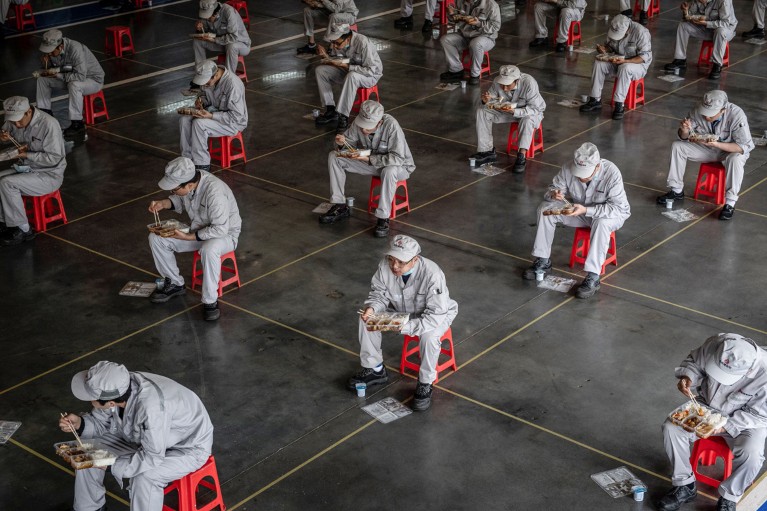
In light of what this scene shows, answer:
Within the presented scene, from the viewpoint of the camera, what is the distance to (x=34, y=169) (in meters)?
11.4

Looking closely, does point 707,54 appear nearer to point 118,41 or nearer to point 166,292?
point 118,41

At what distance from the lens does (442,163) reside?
13.3m

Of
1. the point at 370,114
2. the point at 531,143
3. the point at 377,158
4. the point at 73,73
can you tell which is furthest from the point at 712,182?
the point at 73,73

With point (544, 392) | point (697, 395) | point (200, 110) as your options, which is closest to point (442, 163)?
point (200, 110)

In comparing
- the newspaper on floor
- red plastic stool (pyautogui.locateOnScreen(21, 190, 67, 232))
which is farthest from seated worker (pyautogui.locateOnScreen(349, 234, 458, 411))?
red plastic stool (pyautogui.locateOnScreen(21, 190, 67, 232))

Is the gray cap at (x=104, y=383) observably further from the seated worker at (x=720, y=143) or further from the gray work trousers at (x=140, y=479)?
the seated worker at (x=720, y=143)

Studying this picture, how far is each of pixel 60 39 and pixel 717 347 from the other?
11.3m

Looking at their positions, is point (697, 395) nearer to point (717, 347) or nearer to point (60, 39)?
point (717, 347)

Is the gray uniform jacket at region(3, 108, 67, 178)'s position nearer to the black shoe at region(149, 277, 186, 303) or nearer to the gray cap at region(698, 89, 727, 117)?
the black shoe at region(149, 277, 186, 303)

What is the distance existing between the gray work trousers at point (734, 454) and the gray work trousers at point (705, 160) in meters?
5.17

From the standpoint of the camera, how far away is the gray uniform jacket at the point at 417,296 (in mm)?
7961

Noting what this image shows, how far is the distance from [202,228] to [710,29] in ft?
35.3

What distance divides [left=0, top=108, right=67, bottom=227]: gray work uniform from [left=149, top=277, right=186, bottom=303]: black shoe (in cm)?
238

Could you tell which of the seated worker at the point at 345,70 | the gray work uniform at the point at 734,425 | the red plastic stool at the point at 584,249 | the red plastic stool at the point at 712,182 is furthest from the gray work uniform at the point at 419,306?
the seated worker at the point at 345,70
